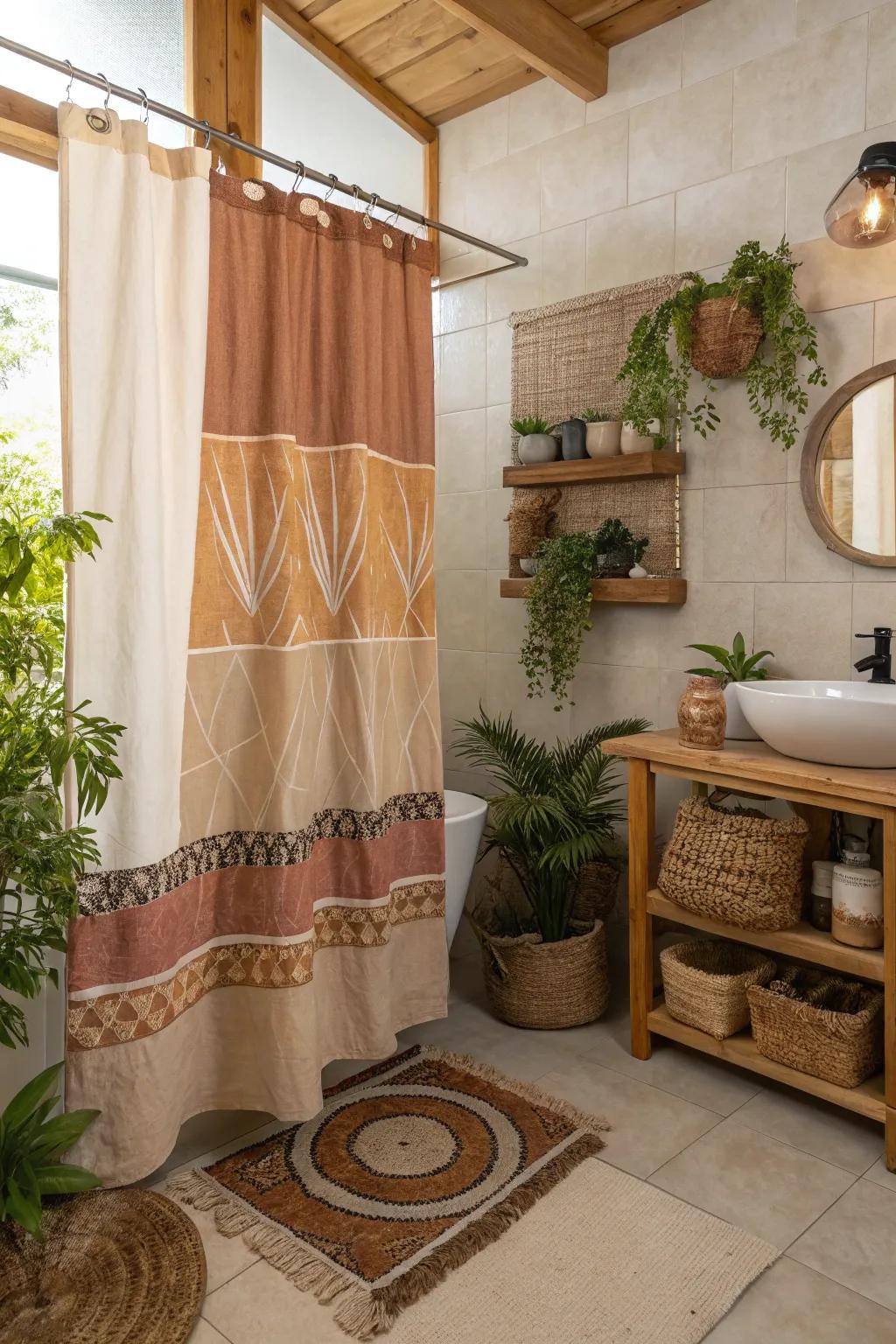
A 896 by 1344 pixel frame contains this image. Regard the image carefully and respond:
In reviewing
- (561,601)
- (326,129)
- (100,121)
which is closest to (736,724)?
(561,601)

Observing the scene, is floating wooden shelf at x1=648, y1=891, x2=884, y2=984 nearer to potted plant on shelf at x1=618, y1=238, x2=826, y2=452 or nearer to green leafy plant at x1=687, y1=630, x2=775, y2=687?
green leafy plant at x1=687, y1=630, x2=775, y2=687

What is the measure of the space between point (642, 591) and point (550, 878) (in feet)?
2.70

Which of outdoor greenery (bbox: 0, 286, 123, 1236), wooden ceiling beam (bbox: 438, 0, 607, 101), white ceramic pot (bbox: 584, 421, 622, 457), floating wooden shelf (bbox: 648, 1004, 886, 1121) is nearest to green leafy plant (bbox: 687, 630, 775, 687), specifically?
white ceramic pot (bbox: 584, 421, 622, 457)

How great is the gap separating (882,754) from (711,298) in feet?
3.95

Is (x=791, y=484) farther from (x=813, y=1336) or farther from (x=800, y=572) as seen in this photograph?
(x=813, y=1336)

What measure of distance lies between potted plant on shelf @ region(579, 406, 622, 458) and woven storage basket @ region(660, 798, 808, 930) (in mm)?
1051

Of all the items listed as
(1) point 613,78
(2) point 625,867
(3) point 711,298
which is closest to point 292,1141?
(2) point 625,867

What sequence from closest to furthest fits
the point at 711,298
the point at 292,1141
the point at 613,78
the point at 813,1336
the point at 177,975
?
the point at 813,1336 → the point at 177,975 → the point at 292,1141 → the point at 711,298 → the point at 613,78

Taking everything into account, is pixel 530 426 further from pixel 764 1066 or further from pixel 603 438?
pixel 764 1066

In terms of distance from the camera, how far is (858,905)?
2.00 m

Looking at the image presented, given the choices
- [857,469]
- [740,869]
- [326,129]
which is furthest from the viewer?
[326,129]

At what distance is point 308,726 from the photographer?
2.09 meters

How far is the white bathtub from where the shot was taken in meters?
2.51

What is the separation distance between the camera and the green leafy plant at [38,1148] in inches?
64.8
